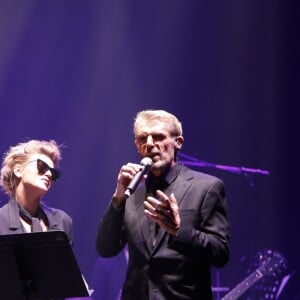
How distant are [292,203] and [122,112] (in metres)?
1.97

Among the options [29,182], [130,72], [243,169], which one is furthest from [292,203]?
[29,182]

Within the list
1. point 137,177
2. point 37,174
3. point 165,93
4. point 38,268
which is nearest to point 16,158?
point 37,174

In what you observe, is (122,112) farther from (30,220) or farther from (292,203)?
(30,220)

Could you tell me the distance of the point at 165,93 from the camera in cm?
634

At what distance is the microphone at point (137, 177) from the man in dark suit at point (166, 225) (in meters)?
0.02

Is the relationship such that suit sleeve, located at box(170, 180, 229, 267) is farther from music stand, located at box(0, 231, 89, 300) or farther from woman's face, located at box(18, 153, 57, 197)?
woman's face, located at box(18, 153, 57, 197)

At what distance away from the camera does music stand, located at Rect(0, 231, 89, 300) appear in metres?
2.50

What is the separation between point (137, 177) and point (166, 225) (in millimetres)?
243

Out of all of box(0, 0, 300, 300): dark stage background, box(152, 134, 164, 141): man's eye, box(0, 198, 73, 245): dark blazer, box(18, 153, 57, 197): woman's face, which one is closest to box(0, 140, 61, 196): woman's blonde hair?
box(18, 153, 57, 197): woman's face

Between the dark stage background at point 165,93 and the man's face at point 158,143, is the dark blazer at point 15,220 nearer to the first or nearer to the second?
the man's face at point 158,143

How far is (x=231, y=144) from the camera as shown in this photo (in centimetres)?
622

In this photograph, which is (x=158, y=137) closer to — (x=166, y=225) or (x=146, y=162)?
(x=146, y=162)

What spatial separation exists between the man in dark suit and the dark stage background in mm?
3074

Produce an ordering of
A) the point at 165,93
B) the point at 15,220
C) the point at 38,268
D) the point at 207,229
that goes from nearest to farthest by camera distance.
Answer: the point at 38,268
the point at 207,229
the point at 15,220
the point at 165,93
